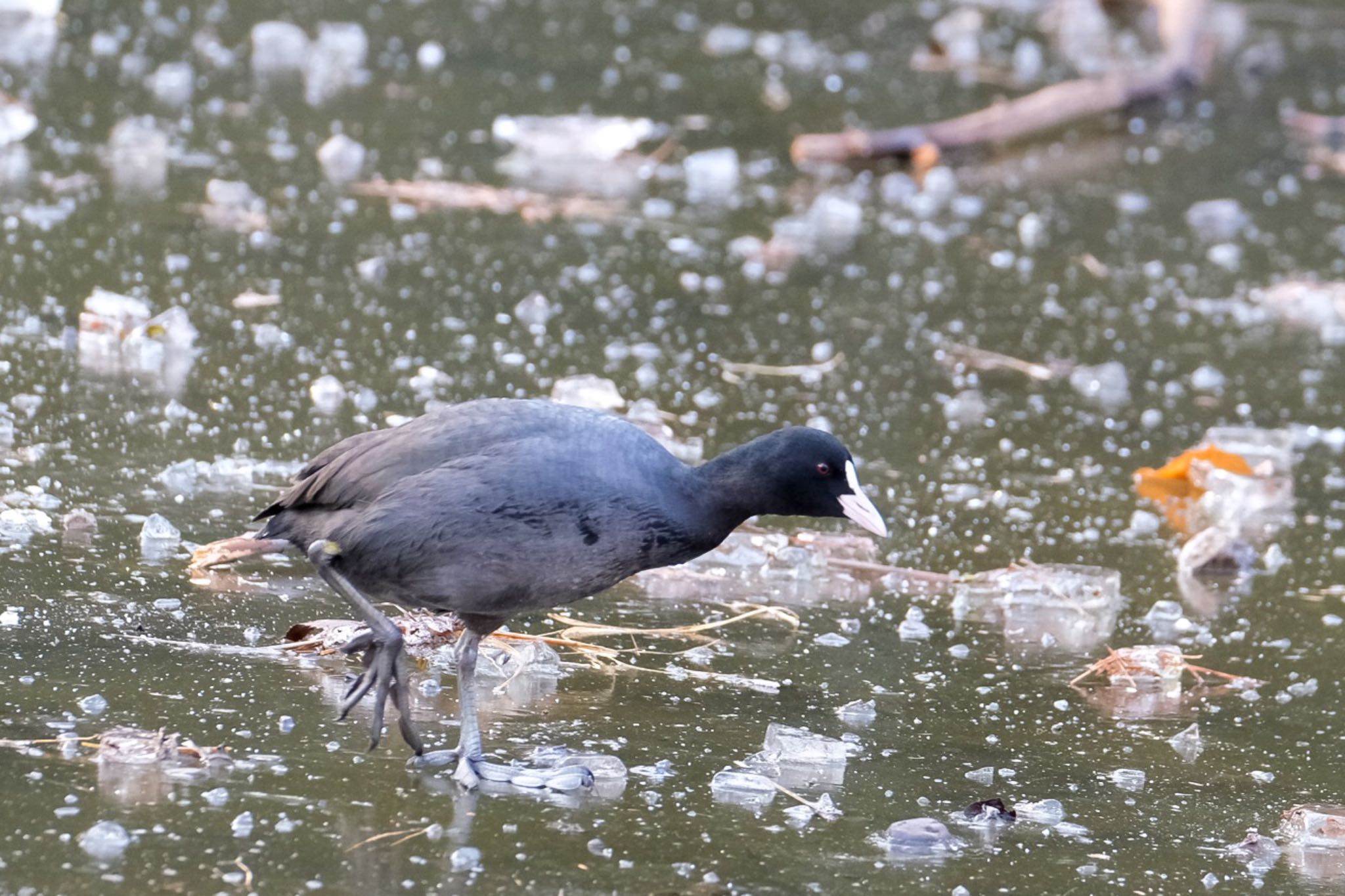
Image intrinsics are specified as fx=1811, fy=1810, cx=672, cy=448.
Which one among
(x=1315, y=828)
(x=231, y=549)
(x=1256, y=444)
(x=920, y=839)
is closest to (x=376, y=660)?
(x=231, y=549)

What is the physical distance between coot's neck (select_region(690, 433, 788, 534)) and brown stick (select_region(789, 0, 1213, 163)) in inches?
203

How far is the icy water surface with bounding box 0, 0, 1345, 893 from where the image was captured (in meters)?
3.07

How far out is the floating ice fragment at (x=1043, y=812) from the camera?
3264 millimetres

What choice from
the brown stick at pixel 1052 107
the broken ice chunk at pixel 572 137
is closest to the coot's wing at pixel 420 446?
the broken ice chunk at pixel 572 137

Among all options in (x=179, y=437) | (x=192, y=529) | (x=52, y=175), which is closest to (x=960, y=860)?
(x=192, y=529)

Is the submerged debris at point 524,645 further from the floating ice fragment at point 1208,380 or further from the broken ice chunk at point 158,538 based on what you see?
the floating ice fragment at point 1208,380

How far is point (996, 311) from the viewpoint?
22.2 feet

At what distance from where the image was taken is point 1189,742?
371cm

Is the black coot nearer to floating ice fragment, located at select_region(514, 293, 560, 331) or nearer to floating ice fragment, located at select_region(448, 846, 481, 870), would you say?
floating ice fragment, located at select_region(448, 846, 481, 870)

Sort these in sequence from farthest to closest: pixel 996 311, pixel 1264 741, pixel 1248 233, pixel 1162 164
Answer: pixel 1162 164, pixel 1248 233, pixel 996 311, pixel 1264 741

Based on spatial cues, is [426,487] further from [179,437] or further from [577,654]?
[179,437]

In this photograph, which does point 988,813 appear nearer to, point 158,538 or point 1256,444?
point 158,538

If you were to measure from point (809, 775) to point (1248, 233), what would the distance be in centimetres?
538

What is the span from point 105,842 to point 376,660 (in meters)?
0.65
